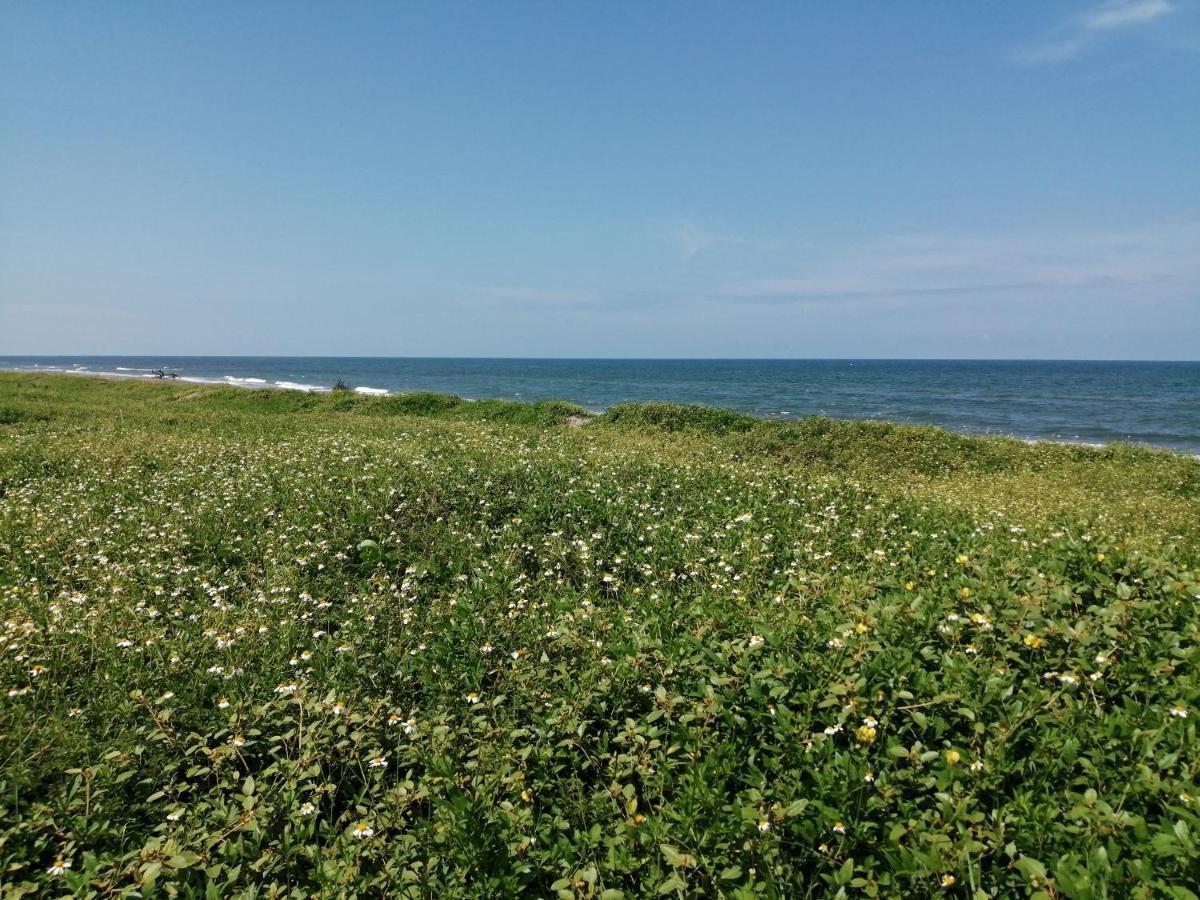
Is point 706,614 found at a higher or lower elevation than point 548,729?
higher

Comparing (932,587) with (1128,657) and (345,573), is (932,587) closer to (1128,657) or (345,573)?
(1128,657)

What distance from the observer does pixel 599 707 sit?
4062 millimetres

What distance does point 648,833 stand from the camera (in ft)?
9.87

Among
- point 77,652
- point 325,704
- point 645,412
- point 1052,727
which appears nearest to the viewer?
point 1052,727

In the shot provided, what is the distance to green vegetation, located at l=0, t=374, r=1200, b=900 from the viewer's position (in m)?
2.88

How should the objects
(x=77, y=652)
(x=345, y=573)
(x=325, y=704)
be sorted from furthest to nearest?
(x=345, y=573) → (x=77, y=652) → (x=325, y=704)

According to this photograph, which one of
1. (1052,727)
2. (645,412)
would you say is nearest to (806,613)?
(1052,727)

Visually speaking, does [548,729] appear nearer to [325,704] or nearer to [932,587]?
[325,704]

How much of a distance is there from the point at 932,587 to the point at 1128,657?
56.9 inches

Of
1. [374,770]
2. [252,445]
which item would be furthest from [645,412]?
[374,770]

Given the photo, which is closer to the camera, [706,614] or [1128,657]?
[1128,657]

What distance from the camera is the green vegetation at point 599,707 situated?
288 centimetres

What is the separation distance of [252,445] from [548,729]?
13.6 metres

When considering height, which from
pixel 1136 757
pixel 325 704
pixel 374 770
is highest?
pixel 1136 757
